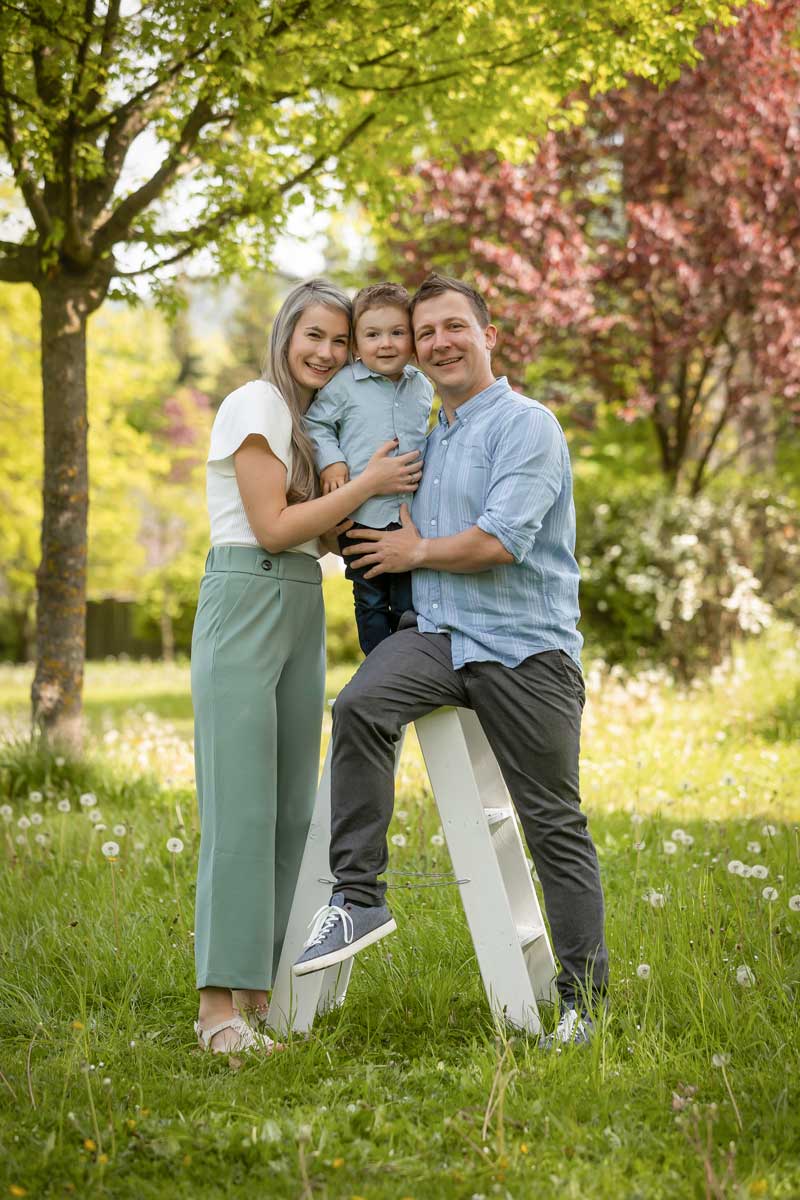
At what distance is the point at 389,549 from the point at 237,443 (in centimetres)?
52

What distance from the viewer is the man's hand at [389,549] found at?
3.16 meters

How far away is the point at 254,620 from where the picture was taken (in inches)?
131

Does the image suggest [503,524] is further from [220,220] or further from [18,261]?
[18,261]

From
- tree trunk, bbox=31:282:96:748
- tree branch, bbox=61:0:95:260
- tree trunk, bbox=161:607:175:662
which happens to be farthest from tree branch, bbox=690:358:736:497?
tree trunk, bbox=161:607:175:662

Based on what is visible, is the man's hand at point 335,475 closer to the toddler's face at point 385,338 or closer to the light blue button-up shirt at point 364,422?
the light blue button-up shirt at point 364,422

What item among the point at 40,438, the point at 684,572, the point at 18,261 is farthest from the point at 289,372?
the point at 40,438

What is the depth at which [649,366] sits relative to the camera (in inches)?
412

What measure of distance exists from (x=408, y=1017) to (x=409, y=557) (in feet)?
4.27

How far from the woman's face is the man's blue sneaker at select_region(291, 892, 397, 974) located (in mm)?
1466

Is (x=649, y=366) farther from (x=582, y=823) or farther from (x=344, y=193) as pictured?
(x=582, y=823)

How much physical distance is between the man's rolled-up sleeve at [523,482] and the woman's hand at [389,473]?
0.82ft

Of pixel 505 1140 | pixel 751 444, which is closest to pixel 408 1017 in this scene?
pixel 505 1140

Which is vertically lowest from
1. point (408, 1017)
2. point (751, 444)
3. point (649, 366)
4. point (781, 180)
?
point (408, 1017)

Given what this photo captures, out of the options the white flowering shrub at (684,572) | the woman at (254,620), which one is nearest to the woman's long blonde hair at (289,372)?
the woman at (254,620)
